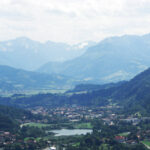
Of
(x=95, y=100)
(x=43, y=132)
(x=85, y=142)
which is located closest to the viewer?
(x=85, y=142)

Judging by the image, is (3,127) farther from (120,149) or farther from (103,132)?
(120,149)

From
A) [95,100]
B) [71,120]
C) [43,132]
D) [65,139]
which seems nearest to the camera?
[65,139]

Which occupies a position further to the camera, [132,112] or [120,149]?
[132,112]

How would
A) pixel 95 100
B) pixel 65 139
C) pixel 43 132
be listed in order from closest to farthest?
pixel 65 139, pixel 43 132, pixel 95 100

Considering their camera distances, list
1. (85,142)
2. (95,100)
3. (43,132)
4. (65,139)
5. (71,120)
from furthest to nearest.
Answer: (95,100) < (71,120) < (43,132) < (65,139) < (85,142)

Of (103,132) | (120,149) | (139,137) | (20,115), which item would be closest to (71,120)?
(20,115)

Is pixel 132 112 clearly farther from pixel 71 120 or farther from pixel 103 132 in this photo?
pixel 103 132

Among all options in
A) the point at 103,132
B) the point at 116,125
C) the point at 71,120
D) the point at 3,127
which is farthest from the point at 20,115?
the point at 103,132

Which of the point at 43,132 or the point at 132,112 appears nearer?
the point at 43,132

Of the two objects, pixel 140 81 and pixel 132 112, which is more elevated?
pixel 140 81
